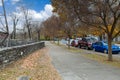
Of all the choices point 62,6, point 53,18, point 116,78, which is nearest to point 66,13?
point 62,6

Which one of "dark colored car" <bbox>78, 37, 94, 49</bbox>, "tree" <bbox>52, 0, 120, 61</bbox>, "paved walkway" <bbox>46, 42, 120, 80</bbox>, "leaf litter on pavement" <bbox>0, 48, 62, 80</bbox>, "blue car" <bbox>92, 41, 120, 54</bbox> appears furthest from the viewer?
"dark colored car" <bbox>78, 37, 94, 49</bbox>

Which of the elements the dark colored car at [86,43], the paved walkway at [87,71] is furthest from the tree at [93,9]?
the dark colored car at [86,43]

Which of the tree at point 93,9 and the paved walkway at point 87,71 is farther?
the tree at point 93,9

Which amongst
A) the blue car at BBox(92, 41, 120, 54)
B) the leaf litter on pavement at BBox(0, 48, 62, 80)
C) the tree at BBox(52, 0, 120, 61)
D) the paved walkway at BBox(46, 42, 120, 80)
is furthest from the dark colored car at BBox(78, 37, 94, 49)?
the leaf litter on pavement at BBox(0, 48, 62, 80)

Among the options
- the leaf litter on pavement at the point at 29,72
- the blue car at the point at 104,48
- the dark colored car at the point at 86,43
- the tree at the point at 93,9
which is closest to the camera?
the leaf litter on pavement at the point at 29,72

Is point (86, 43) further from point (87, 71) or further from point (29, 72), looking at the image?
point (29, 72)

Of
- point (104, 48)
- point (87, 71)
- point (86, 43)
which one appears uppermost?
point (86, 43)

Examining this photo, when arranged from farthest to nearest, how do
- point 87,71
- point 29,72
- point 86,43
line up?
point 86,43, point 87,71, point 29,72

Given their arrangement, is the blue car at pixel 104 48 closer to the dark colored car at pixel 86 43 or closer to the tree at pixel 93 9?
the dark colored car at pixel 86 43

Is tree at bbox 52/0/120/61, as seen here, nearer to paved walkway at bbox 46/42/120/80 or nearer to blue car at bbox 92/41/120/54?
paved walkway at bbox 46/42/120/80

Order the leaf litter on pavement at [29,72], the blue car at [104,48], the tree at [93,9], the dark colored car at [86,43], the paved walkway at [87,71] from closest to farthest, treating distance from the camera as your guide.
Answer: the leaf litter on pavement at [29,72]
the paved walkway at [87,71]
the tree at [93,9]
the blue car at [104,48]
the dark colored car at [86,43]

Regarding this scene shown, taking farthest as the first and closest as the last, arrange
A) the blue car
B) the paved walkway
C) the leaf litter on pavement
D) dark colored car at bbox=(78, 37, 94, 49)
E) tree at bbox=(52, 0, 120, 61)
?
dark colored car at bbox=(78, 37, 94, 49)
the blue car
tree at bbox=(52, 0, 120, 61)
the paved walkway
the leaf litter on pavement

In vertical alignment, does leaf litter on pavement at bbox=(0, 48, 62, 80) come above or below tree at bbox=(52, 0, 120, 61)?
below

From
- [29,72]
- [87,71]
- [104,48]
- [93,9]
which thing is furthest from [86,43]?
[29,72]
